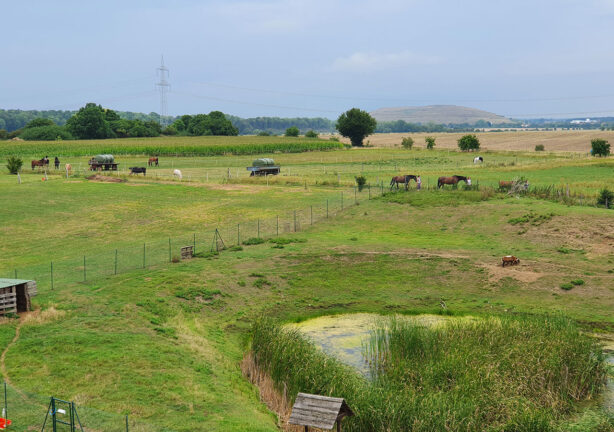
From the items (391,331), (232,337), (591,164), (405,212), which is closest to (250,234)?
(405,212)

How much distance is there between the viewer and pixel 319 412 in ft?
58.5

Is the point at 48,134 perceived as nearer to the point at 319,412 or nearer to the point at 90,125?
the point at 90,125

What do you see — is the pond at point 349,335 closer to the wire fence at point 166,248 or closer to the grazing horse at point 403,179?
the wire fence at point 166,248

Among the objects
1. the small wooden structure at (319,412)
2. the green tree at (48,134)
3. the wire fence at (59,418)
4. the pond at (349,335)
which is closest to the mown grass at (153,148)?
the green tree at (48,134)

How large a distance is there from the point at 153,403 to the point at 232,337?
1007 cm

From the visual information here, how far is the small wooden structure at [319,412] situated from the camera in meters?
17.5

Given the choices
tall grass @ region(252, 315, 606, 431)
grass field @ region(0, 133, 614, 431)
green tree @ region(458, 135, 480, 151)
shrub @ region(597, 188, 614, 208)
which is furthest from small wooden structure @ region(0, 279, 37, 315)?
green tree @ region(458, 135, 480, 151)

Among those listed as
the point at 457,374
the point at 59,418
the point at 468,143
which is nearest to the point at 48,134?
the point at 468,143

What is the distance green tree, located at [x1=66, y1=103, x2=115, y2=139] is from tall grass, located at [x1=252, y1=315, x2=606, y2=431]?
139585mm

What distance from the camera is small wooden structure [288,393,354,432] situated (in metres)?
17.5

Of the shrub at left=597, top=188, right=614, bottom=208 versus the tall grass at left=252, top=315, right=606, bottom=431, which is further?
the shrub at left=597, top=188, right=614, bottom=208

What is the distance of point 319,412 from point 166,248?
27.5 m

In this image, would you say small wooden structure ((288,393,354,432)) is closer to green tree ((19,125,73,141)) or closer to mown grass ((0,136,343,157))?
mown grass ((0,136,343,157))

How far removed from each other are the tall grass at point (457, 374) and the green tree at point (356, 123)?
13469 centimetres
